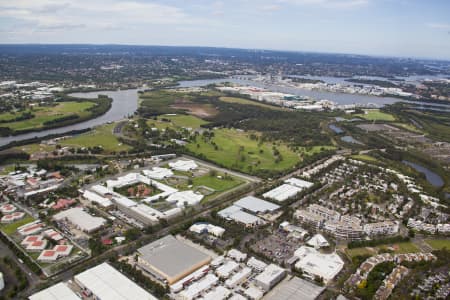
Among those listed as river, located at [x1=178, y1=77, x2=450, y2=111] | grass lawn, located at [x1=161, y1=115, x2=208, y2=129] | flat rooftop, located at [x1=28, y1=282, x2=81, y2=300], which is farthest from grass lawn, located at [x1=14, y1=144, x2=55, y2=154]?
river, located at [x1=178, y1=77, x2=450, y2=111]

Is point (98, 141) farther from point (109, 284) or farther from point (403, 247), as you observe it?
point (403, 247)

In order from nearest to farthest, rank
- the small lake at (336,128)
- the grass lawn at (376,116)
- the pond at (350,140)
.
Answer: the pond at (350,140) < the small lake at (336,128) < the grass lawn at (376,116)

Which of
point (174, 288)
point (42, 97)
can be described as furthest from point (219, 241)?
point (42, 97)

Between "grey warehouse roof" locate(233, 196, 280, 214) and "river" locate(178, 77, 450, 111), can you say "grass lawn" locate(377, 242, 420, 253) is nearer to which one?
"grey warehouse roof" locate(233, 196, 280, 214)

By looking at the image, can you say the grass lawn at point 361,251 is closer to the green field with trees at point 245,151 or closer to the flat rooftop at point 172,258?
the flat rooftop at point 172,258

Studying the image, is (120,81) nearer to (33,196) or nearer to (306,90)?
(306,90)

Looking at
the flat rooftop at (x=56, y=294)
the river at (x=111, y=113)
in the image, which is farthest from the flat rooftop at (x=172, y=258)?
the river at (x=111, y=113)
